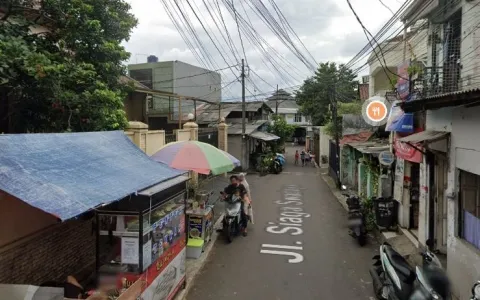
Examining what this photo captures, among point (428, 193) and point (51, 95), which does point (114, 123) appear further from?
point (428, 193)

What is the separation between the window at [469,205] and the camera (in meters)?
5.78

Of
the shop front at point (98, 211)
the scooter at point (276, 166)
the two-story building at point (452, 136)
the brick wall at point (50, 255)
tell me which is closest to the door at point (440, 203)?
the two-story building at point (452, 136)

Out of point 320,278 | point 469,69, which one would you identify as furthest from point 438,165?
point 320,278

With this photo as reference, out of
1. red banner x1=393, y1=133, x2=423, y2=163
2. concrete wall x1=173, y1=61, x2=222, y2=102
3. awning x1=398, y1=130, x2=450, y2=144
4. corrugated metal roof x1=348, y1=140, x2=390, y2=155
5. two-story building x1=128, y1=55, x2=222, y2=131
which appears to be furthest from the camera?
concrete wall x1=173, y1=61, x2=222, y2=102

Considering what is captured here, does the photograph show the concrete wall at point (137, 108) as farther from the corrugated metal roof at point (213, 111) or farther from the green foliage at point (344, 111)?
the green foliage at point (344, 111)

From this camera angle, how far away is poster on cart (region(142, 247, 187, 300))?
16.3 ft

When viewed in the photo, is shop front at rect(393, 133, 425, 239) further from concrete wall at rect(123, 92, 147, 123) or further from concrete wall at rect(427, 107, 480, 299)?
concrete wall at rect(123, 92, 147, 123)

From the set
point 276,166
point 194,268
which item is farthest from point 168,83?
point 194,268

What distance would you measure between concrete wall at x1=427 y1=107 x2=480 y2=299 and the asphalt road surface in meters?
1.41

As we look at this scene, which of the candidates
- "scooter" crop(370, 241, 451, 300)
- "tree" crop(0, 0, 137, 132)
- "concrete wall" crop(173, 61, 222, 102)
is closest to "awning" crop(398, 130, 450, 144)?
"scooter" crop(370, 241, 451, 300)

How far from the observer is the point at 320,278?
22.5ft

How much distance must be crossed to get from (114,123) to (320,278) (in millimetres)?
5197

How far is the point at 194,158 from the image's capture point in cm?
868

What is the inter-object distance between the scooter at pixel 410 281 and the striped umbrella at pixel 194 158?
4090 mm
